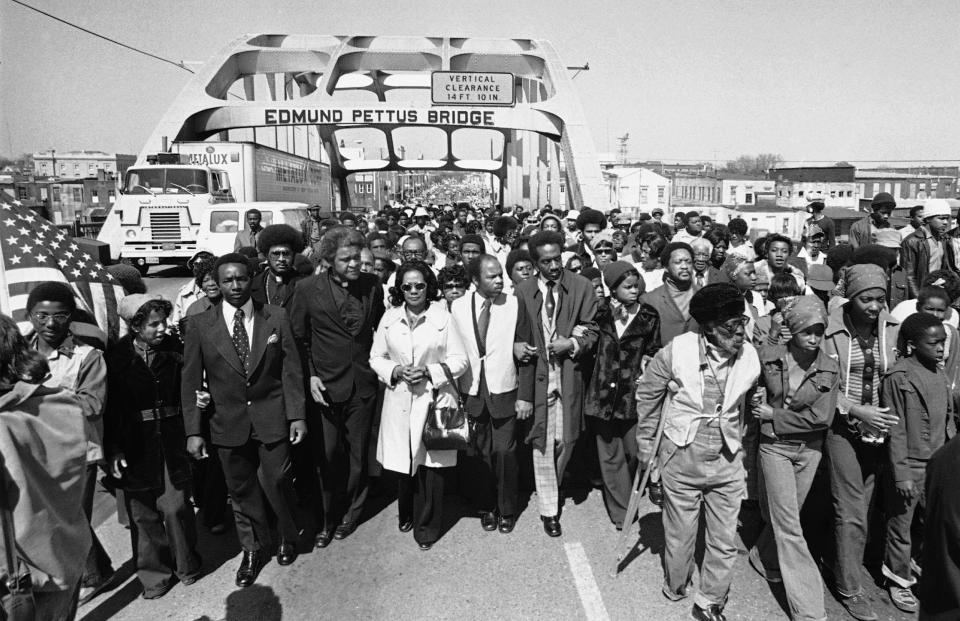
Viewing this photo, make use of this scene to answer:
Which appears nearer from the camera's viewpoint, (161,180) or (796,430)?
(796,430)

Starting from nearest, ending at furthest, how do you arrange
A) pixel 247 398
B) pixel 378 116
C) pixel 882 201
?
pixel 247 398 < pixel 882 201 < pixel 378 116

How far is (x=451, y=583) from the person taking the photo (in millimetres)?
3941

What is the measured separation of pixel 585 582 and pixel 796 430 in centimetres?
146

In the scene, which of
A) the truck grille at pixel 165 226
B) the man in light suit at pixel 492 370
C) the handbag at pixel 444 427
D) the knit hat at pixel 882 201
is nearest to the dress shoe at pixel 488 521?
the man in light suit at pixel 492 370

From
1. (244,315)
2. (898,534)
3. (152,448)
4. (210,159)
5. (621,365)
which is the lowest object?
(898,534)

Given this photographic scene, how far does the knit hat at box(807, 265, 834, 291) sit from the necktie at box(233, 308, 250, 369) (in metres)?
5.31

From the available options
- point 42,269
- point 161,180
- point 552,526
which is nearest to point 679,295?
point 552,526

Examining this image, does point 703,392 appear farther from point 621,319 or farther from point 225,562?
point 225,562

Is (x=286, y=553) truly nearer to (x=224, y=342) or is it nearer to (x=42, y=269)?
(x=224, y=342)

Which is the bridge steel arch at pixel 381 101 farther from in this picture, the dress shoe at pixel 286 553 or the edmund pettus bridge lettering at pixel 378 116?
the dress shoe at pixel 286 553

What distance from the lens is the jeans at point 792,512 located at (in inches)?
135

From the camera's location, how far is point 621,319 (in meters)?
4.72

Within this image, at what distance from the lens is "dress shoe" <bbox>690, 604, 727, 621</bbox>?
347 centimetres

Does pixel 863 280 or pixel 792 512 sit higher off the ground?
pixel 863 280
